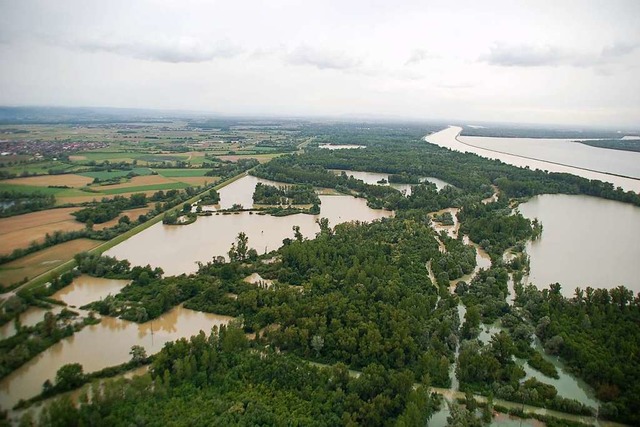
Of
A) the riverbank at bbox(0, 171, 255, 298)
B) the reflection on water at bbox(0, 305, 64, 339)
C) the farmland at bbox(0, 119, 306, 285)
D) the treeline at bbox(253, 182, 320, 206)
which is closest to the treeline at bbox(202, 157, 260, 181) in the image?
the farmland at bbox(0, 119, 306, 285)

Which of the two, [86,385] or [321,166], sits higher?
[321,166]

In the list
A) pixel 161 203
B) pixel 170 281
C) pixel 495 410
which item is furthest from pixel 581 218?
pixel 161 203

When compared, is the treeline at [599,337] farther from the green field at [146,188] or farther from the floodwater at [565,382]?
the green field at [146,188]

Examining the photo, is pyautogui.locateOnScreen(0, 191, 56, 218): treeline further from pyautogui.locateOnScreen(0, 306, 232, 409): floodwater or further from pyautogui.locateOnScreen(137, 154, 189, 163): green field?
pyautogui.locateOnScreen(137, 154, 189, 163): green field

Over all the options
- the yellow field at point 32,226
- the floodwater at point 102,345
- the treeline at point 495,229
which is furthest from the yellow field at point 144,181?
the treeline at point 495,229

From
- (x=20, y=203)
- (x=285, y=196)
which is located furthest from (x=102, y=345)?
(x=285, y=196)

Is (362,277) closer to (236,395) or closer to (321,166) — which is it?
(236,395)
